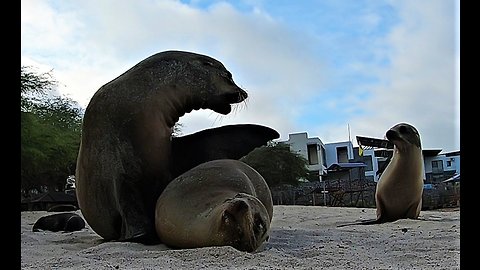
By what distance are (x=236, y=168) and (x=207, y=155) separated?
23.1 inches

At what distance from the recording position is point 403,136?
575 cm

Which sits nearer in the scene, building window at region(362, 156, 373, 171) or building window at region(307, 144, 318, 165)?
building window at region(307, 144, 318, 165)

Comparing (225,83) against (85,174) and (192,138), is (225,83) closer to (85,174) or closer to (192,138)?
(192,138)

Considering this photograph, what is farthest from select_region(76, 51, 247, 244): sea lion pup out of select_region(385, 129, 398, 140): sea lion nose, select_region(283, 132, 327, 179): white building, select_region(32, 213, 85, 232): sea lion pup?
select_region(283, 132, 327, 179): white building

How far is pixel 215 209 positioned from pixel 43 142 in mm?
11726

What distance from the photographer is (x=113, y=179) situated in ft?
11.2

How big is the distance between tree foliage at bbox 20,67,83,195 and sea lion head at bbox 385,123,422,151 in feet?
27.8

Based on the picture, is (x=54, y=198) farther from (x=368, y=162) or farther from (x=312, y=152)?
(x=368, y=162)

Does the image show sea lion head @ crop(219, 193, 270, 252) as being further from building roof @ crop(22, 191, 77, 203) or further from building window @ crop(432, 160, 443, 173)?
building window @ crop(432, 160, 443, 173)

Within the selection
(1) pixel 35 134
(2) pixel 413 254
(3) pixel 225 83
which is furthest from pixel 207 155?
(1) pixel 35 134

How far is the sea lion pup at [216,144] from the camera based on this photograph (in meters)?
3.84

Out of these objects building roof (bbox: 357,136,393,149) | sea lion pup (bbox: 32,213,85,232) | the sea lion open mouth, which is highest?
the sea lion open mouth

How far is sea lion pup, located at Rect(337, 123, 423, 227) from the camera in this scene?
18.6 feet

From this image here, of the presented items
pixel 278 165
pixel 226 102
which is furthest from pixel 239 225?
pixel 278 165
